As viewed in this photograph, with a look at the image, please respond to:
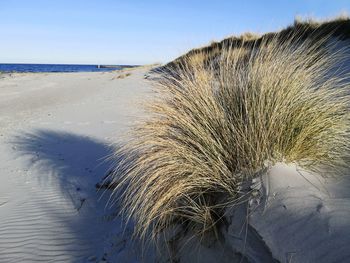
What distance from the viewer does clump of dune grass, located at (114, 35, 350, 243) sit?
10.7ft

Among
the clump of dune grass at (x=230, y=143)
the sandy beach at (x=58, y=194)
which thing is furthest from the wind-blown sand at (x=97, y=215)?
the clump of dune grass at (x=230, y=143)

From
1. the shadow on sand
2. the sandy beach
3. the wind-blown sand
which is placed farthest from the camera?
the shadow on sand

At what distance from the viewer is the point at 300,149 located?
11.0ft

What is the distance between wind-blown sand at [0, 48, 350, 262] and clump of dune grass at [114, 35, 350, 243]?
23 cm

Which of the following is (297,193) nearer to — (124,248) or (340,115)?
(340,115)

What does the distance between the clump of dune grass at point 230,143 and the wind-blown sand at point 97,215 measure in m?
0.23

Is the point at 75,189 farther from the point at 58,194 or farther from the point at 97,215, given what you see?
the point at 97,215

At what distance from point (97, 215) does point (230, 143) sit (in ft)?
7.10

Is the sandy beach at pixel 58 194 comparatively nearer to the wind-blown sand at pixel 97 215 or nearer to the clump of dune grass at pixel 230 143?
the wind-blown sand at pixel 97 215

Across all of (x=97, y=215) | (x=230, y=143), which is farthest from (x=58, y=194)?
(x=230, y=143)

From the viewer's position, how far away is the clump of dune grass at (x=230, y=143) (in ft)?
10.7

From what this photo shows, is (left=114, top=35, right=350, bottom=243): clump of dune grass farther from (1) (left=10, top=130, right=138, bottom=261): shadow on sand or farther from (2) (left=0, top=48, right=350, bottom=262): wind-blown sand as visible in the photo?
(1) (left=10, top=130, right=138, bottom=261): shadow on sand

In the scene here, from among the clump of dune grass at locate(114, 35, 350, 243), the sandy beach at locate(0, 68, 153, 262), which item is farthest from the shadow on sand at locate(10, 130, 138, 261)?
the clump of dune grass at locate(114, 35, 350, 243)

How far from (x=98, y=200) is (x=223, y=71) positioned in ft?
7.71
